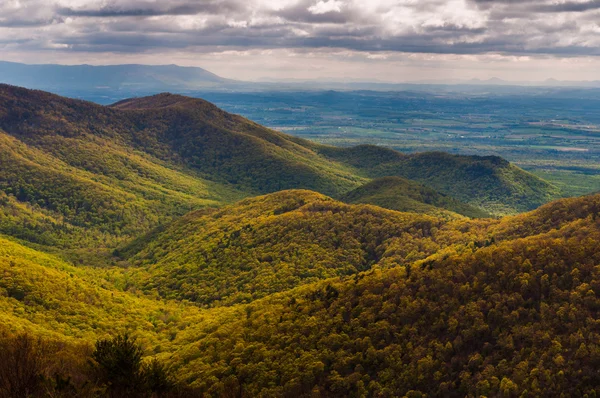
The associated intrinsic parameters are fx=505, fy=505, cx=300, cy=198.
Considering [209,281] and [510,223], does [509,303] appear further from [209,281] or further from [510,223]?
[209,281]

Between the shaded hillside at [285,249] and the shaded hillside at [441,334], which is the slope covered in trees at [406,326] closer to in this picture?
the shaded hillside at [441,334]

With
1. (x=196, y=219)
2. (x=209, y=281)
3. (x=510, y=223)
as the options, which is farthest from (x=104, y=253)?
(x=510, y=223)

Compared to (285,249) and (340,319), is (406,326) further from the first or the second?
(285,249)

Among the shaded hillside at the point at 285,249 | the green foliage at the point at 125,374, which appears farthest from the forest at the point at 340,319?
the shaded hillside at the point at 285,249

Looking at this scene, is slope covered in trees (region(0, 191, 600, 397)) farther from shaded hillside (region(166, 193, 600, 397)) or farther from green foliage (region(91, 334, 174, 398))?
green foliage (region(91, 334, 174, 398))

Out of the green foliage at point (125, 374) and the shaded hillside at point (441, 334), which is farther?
the shaded hillside at point (441, 334)

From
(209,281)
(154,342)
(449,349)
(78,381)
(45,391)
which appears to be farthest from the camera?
(209,281)

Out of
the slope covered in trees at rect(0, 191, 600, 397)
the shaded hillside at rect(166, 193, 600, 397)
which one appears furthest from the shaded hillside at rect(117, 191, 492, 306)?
the shaded hillside at rect(166, 193, 600, 397)

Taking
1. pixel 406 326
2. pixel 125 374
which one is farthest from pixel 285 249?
pixel 125 374
